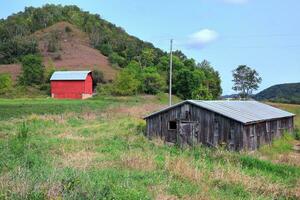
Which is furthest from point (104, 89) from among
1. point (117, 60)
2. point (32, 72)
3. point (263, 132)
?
point (263, 132)

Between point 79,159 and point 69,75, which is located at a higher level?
point 69,75

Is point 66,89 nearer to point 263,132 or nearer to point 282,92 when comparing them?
point 263,132

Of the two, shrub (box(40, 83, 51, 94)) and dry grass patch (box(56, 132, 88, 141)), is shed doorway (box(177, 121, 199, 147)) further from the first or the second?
shrub (box(40, 83, 51, 94))

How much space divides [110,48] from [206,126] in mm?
90554

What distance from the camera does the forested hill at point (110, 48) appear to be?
251ft

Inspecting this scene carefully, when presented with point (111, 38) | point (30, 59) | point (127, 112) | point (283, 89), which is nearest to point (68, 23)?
point (111, 38)

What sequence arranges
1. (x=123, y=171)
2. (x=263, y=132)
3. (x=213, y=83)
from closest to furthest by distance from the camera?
(x=123, y=171) < (x=263, y=132) < (x=213, y=83)

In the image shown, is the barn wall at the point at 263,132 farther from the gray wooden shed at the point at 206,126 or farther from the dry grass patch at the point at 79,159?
the dry grass patch at the point at 79,159

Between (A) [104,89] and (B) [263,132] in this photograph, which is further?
(A) [104,89]

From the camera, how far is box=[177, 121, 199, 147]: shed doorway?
27.0 m

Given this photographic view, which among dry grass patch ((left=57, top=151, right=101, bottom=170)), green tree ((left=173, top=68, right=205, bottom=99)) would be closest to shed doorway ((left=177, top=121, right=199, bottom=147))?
dry grass patch ((left=57, top=151, right=101, bottom=170))

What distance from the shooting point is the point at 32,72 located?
75.2m

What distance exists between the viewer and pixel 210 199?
37.8 ft

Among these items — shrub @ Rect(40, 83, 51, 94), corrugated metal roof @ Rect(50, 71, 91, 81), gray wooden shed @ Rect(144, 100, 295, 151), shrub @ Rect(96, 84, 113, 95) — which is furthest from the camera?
shrub @ Rect(40, 83, 51, 94)
